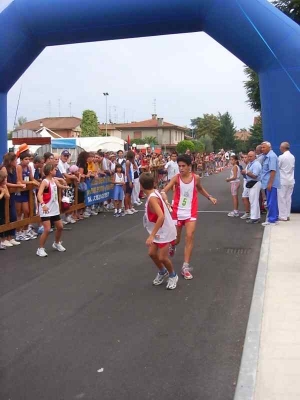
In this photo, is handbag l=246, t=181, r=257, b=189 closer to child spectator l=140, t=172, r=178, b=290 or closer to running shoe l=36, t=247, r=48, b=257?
running shoe l=36, t=247, r=48, b=257

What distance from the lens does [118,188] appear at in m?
13.2

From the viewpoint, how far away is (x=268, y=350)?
13.5 ft

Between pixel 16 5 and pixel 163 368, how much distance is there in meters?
10.4

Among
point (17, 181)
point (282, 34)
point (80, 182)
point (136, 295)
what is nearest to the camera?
point (136, 295)

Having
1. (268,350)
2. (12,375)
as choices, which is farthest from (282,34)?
(12,375)

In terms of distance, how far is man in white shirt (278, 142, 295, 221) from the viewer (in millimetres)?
10578

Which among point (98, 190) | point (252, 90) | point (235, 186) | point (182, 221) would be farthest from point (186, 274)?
point (252, 90)

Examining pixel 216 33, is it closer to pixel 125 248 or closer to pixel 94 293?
pixel 125 248

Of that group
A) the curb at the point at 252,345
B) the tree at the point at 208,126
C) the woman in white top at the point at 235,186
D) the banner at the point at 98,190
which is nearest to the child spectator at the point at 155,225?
the curb at the point at 252,345

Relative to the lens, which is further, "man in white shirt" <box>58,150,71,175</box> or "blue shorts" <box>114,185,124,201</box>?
"blue shorts" <box>114,185,124,201</box>

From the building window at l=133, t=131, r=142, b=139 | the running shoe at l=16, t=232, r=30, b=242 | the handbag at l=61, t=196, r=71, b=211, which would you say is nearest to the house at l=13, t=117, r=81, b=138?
the building window at l=133, t=131, r=142, b=139

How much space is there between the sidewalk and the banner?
6.56m

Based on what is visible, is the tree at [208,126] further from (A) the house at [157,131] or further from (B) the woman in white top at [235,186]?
(B) the woman in white top at [235,186]

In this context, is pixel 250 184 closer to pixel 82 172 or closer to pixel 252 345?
pixel 82 172
